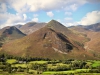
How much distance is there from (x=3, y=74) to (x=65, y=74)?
53.2 meters

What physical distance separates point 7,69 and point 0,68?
37.5 feet

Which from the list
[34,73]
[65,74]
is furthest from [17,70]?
[65,74]

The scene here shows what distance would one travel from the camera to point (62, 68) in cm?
19850

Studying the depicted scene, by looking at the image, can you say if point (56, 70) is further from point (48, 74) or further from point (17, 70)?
point (17, 70)

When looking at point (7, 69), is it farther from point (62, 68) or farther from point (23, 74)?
point (62, 68)

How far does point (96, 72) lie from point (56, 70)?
39.1 metres

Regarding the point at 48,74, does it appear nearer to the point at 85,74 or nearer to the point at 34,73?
the point at 34,73

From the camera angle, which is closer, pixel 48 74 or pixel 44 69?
pixel 48 74

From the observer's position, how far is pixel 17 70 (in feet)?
633

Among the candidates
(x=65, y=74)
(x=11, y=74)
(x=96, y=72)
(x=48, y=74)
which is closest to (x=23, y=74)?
(x=11, y=74)

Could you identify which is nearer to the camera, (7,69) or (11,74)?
(11,74)

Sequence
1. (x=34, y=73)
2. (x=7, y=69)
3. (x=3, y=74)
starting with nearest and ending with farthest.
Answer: (x=3, y=74) → (x=34, y=73) → (x=7, y=69)

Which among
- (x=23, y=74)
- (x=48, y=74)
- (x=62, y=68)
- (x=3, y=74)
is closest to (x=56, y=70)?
(x=62, y=68)

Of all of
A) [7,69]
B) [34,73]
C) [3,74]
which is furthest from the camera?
[7,69]
